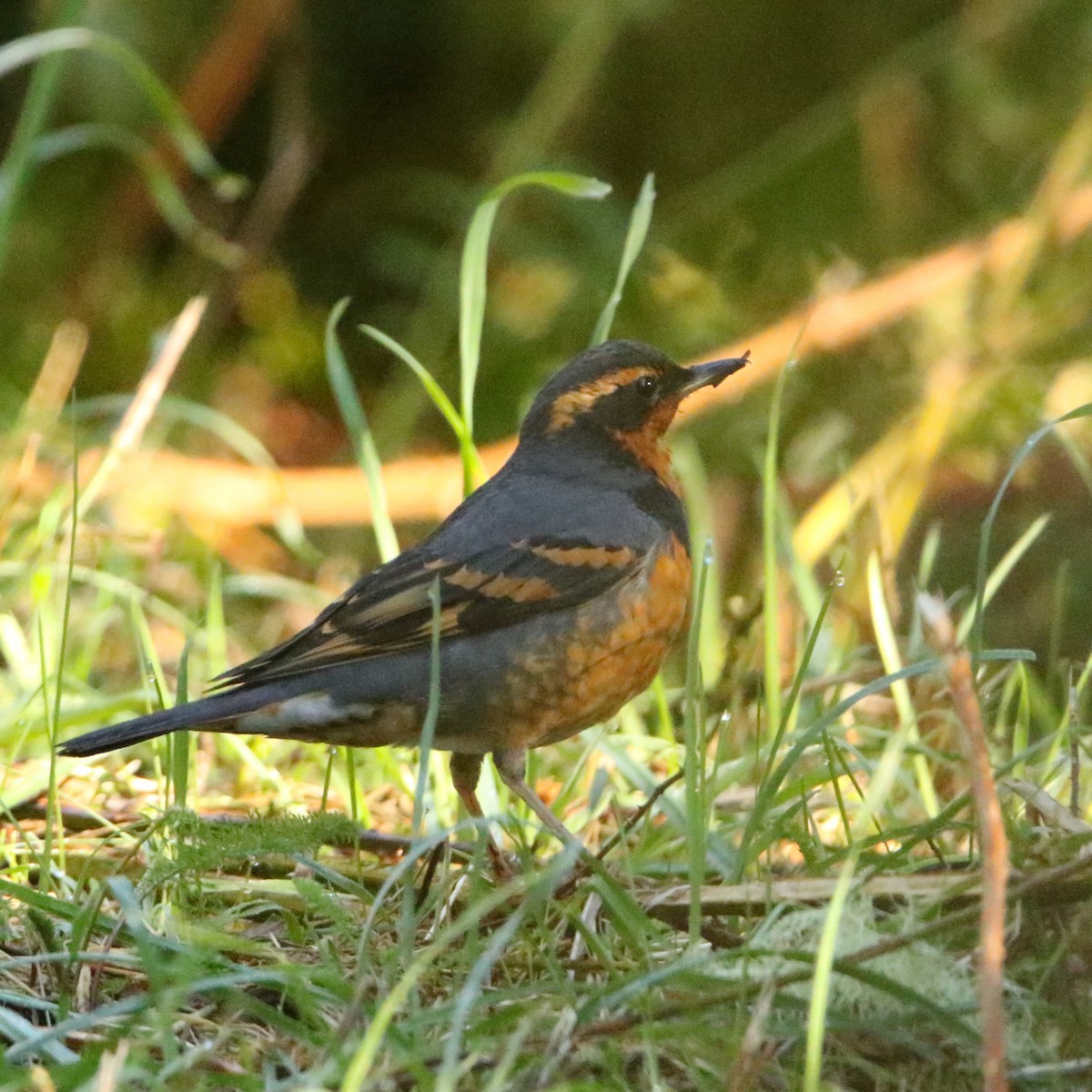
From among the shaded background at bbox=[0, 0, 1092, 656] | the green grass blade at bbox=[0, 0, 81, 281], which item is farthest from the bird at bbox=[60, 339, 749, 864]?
the shaded background at bbox=[0, 0, 1092, 656]

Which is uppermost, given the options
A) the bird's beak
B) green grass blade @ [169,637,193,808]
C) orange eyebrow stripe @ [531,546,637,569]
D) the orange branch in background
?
the orange branch in background

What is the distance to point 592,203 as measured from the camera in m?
7.20

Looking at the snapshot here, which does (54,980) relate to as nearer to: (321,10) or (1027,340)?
(1027,340)

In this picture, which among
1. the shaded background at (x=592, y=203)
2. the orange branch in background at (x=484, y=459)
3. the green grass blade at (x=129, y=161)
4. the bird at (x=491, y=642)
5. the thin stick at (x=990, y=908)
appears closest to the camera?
the thin stick at (x=990, y=908)

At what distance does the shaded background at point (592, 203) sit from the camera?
21.8 ft

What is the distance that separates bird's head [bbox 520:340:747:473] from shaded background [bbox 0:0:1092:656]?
174 centimetres

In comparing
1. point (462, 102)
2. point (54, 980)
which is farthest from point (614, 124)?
point (54, 980)

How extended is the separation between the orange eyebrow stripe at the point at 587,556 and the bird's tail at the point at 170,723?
0.82 metres

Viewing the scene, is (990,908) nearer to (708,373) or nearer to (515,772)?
(515,772)

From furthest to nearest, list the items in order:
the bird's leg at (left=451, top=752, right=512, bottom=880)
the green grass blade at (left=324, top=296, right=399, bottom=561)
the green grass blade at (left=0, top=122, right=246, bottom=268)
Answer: the green grass blade at (left=0, top=122, right=246, bottom=268) < the green grass blade at (left=324, top=296, right=399, bottom=561) < the bird's leg at (left=451, top=752, right=512, bottom=880)

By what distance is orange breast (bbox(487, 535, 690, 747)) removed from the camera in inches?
150

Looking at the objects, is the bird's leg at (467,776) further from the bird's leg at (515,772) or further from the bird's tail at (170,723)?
the bird's tail at (170,723)

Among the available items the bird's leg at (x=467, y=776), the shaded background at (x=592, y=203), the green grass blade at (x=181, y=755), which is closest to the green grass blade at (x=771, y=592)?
the bird's leg at (x=467, y=776)

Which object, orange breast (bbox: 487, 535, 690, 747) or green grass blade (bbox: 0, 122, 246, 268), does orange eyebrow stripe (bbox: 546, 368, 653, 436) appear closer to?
orange breast (bbox: 487, 535, 690, 747)
